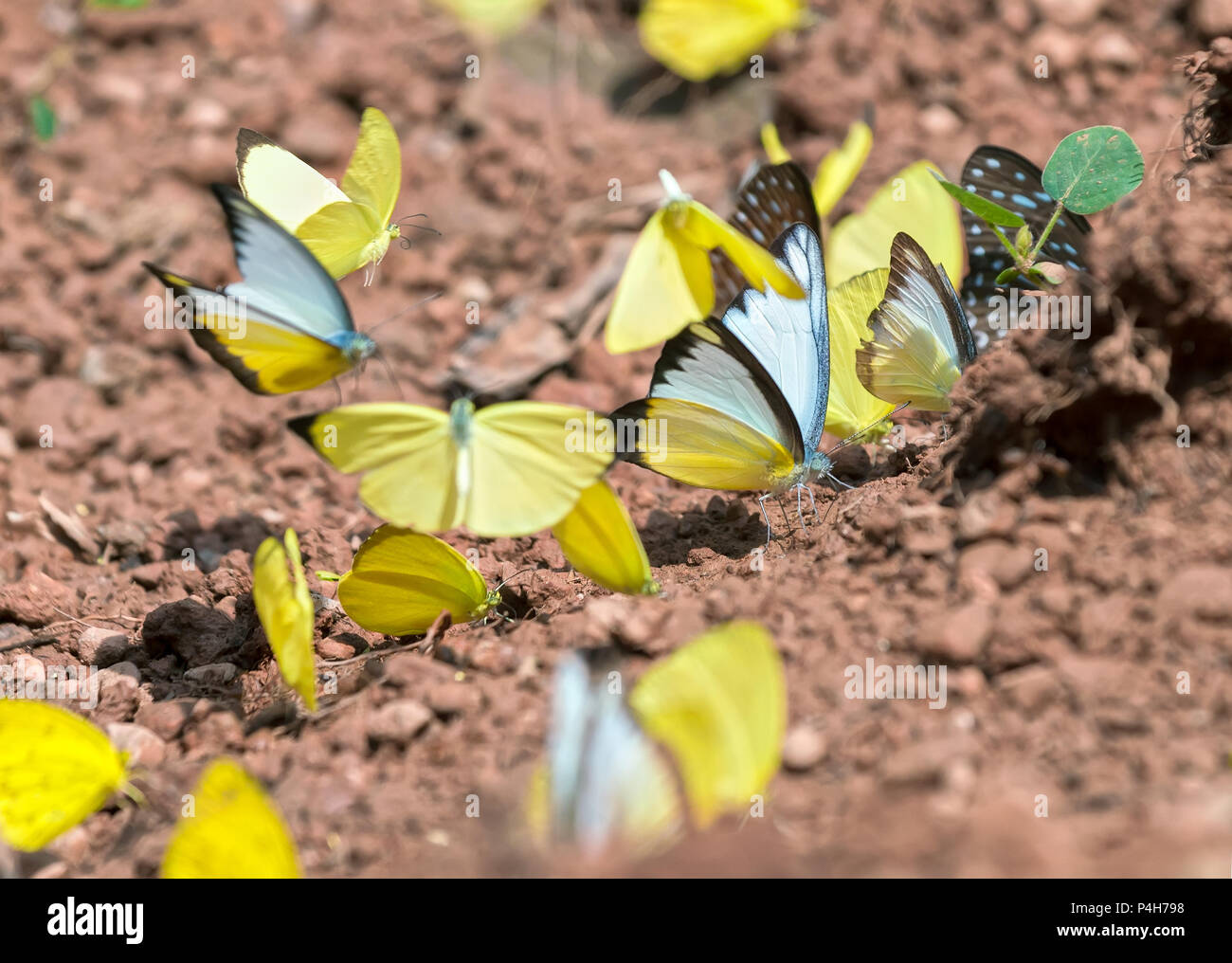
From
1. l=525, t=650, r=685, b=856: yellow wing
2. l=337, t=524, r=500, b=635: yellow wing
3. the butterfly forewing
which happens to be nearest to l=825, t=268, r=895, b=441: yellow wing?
the butterfly forewing

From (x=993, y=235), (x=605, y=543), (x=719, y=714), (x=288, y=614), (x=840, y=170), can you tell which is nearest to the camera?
(x=719, y=714)

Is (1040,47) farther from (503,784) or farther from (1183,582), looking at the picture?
(503,784)

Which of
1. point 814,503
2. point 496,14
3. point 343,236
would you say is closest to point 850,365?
point 814,503

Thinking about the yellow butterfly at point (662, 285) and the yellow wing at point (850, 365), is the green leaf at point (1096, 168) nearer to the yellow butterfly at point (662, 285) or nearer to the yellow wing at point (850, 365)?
the yellow wing at point (850, 365)

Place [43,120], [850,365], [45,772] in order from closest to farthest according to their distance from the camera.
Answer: [45,772]
[850,365]
[43,120]

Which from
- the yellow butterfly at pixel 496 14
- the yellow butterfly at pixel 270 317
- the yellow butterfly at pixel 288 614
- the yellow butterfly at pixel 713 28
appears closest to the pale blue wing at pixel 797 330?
the yellow butterfly at pixel 270 317

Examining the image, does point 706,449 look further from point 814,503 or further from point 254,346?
point 254,346
